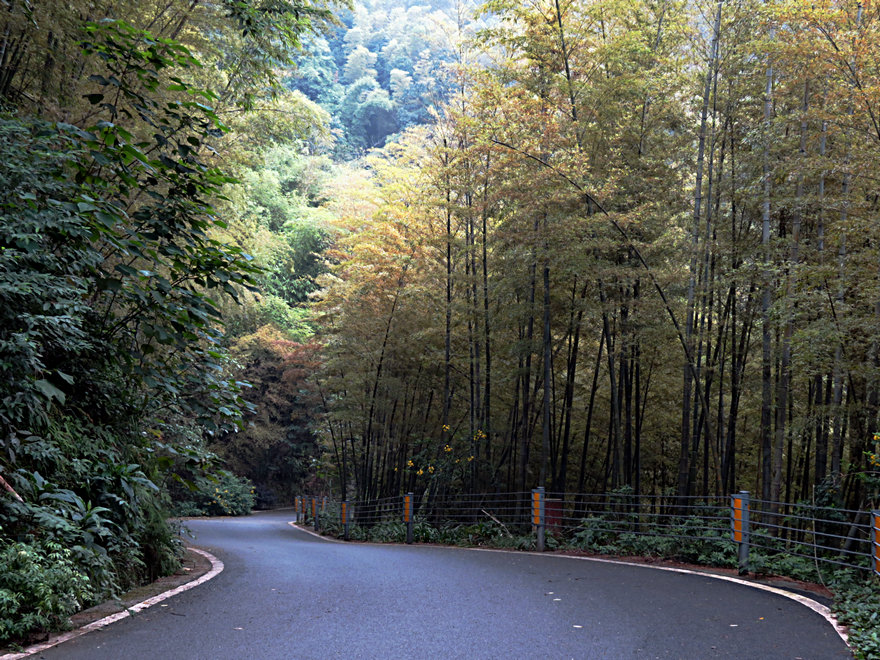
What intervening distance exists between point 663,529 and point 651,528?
748 millimetres

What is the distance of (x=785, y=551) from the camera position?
22.7 feet

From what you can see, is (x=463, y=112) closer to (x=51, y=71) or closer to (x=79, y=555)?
(x=51, y=71)

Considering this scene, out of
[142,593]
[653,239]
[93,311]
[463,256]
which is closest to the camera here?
[142,593]

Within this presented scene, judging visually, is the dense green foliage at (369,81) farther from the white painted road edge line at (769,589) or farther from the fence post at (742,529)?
the fence post at (742,529)

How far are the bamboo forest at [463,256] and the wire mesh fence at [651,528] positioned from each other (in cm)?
40

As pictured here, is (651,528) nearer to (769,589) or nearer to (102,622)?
(769,589)

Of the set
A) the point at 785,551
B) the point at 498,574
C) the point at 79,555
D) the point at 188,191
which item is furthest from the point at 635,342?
the point at 79,555

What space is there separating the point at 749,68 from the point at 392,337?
7960 millimetres

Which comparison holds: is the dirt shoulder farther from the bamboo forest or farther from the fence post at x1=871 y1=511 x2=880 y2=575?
the fence post at x1=871 y1=511 x2=880 y2=575

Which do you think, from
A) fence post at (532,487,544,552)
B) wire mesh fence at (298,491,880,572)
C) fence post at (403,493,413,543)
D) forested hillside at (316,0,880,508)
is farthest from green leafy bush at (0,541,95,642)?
fence post at (403,493,413,543)

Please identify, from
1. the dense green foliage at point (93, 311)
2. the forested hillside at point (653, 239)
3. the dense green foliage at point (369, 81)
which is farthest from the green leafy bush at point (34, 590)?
the dense green foliage at point (369, 81)

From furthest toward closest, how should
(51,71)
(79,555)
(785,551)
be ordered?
1. (785,551)
2. (51,71)
3. (79,555)

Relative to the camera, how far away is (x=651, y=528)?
8977mm

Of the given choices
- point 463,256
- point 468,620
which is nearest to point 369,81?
point 463,256
